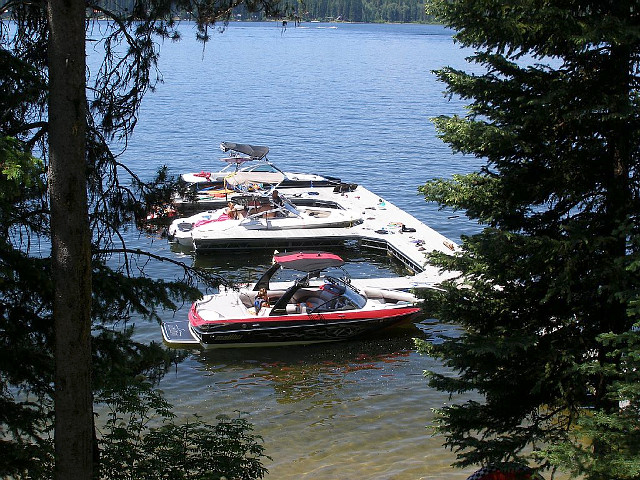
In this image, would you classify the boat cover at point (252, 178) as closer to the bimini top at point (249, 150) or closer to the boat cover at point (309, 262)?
the bimini top at point (249, 150)

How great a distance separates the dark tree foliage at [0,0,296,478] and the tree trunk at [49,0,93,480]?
381 millimetres

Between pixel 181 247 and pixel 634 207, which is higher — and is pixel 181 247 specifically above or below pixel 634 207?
below

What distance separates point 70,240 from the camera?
6727 mm

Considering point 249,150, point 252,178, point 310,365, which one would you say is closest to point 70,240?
point 310,365

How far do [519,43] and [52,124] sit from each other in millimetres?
5486

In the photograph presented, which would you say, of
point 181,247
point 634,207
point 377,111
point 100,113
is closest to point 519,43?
point 634,207

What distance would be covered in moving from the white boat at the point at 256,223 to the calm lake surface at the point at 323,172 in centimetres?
71

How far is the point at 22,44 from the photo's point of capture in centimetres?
901

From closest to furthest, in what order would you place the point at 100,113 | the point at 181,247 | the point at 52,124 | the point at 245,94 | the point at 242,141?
1. the point at 52,124
2. the point at 100,113
3. the point at 181,247
4. the point at 242,141
5. the point at 245,94

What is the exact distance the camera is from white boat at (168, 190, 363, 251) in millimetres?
27703

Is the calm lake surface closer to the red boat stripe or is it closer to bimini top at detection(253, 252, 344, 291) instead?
the red boat stripe

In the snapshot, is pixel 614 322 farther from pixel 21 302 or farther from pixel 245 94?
pixel 245 94

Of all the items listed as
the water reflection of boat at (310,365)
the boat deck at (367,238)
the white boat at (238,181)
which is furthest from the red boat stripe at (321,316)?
the white boat at (238,181)

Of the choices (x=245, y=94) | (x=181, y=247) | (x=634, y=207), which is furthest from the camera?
(x=245, y=94)
